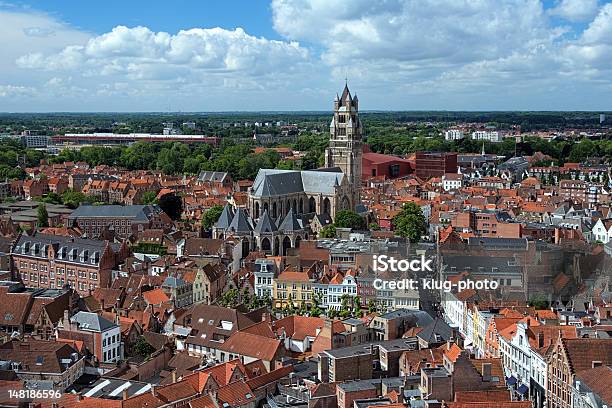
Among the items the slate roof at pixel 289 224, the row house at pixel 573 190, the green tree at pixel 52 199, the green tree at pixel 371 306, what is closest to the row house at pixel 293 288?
the green tree at pixel 371 306

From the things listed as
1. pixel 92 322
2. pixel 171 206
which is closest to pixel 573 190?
pixel 171 206

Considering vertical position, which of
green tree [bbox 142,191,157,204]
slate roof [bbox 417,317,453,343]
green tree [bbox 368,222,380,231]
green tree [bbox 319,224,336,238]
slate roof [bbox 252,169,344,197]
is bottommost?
green tree [bbox 142,191,157,204]

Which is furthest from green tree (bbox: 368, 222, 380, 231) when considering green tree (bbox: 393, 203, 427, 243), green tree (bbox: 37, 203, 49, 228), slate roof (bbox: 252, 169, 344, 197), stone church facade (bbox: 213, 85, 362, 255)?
green tree (bbox: 37, 203, 49, 228)

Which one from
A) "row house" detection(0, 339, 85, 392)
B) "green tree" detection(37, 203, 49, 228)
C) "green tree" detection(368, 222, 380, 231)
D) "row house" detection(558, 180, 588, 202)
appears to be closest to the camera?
"row house" detection(0, 339, 85, 392)

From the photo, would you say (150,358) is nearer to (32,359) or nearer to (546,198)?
(32,359)

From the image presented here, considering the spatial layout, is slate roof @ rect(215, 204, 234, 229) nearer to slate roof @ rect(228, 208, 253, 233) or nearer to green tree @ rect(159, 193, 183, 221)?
slate roof @ rect(228, 208, 253, 233)

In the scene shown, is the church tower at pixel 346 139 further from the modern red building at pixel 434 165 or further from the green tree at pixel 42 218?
the modern red building at pixel 434 165
